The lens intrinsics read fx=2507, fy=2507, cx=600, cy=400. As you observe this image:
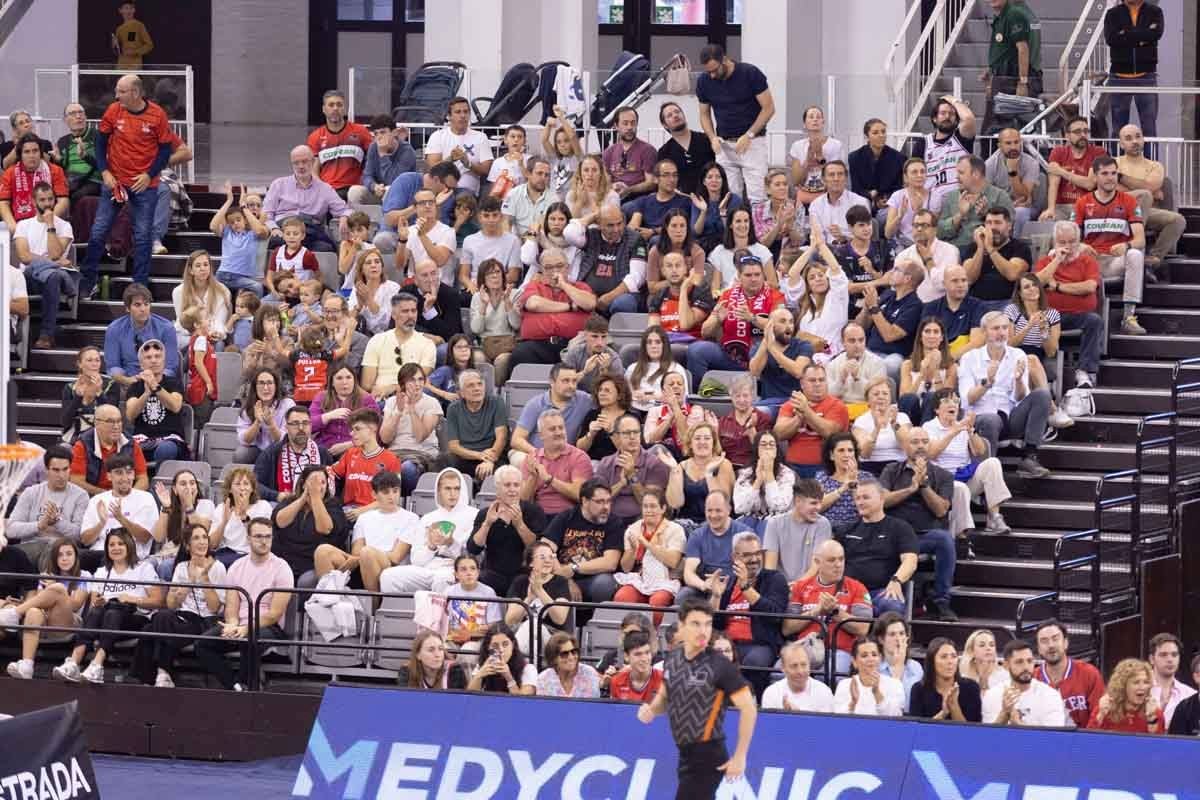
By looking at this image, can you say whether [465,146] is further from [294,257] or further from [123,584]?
[123,584]

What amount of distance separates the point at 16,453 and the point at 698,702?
495cm

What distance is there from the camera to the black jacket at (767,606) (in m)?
15.7

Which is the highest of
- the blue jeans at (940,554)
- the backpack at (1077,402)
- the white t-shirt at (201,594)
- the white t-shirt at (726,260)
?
the white t-shirt at (726,260)

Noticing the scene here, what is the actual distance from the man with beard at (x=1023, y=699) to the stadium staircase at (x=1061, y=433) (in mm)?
1068

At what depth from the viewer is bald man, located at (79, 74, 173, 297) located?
2123 cm

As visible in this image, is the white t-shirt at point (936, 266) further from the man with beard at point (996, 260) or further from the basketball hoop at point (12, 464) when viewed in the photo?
the basketball hoop at point (12, 464)

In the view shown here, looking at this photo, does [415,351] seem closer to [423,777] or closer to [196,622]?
[196,622]

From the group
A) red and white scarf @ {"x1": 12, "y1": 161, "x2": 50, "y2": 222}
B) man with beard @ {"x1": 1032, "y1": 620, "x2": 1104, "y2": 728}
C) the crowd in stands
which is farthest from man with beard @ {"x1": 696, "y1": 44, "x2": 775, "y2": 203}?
man with beard @ {"x1": 1032, "y1": 620, "x2": 1104, "y2": 728}

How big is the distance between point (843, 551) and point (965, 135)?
17.1 ft

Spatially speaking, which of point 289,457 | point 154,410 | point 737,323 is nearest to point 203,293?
point 154,410

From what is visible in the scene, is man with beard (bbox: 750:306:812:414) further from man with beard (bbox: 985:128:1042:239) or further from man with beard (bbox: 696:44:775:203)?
man with beard (bbox: 696:44:775:203)

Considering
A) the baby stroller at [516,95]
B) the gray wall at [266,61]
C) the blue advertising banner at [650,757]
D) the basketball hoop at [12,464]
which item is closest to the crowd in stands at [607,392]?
the blue advertising banner at [650,757]

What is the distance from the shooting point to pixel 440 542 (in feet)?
54.9

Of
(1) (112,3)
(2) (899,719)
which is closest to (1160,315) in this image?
(2) (899,719)
